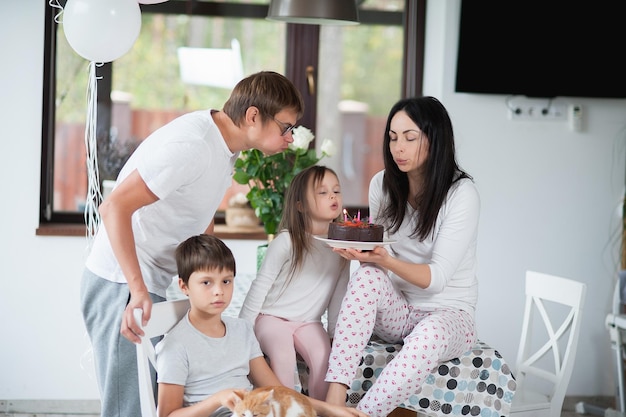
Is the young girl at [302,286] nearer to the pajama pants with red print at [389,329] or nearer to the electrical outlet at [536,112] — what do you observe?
the pajama pants with red print at [389,329]

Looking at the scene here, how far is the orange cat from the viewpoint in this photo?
1737 millimetres

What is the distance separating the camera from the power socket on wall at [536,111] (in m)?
3.94

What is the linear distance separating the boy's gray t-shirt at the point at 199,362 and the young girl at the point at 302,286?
209mm

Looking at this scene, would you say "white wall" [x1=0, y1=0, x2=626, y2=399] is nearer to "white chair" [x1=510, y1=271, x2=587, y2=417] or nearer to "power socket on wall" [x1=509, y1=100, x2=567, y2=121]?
"power socket on wall" [x1=509, y1=100, x2=567, y2=121]

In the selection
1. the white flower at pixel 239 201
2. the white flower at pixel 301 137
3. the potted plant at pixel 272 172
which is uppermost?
the white flower at pixel 301 137

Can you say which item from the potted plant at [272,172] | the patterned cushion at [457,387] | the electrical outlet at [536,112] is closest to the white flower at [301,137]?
→ the potted plant at [272,172]

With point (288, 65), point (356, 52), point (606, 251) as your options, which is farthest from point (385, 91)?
point (606, 251)

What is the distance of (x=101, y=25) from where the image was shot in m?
2.59

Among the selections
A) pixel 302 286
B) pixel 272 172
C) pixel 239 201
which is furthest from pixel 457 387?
pixel 239 201

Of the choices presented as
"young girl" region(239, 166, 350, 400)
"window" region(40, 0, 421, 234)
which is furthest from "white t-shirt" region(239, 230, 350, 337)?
"window" region(40, 0, 421, 234)

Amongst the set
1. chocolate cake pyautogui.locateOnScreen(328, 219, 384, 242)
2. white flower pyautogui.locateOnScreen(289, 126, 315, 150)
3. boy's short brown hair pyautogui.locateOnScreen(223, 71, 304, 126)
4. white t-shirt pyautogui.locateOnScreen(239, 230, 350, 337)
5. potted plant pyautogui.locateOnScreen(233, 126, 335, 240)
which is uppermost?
boy's short brown hair pyautogui.locateOnScreen(223, 71, 304, 126)

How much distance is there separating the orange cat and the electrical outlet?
7.94 ft

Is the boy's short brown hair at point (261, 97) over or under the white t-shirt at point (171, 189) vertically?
over

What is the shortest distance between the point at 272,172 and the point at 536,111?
158cm
